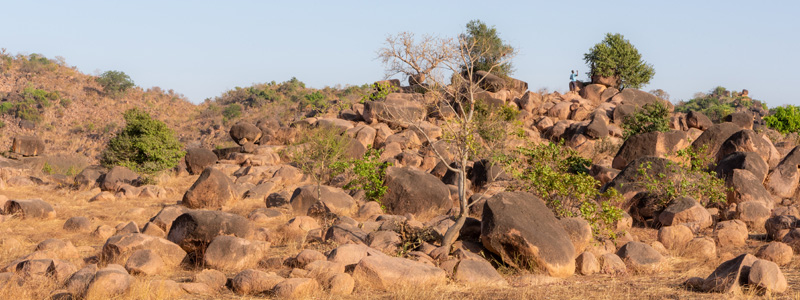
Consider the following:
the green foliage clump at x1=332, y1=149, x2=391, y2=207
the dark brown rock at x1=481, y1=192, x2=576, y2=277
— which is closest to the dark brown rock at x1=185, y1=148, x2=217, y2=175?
the green foliage clump at x1=332, y1=149, x2=391, y2=207

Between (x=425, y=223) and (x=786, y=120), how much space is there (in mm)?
24662

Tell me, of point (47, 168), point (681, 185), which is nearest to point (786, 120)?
point (681, 185)

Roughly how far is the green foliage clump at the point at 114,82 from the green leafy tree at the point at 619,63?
4172cm

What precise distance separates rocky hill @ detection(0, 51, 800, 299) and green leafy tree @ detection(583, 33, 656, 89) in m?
9.56

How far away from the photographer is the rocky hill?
8.23 meters

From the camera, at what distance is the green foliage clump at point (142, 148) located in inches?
966

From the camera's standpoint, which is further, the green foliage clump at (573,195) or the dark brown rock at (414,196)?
the dark brown rock at (414,196)

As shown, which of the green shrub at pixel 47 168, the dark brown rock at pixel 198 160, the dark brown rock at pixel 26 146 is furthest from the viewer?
the dark brown rock at pixel 26 146

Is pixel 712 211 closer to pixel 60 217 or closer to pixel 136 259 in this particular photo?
pixel 136 259

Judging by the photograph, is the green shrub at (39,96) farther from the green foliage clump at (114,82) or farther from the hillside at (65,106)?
the green foliage clump at (114,82)

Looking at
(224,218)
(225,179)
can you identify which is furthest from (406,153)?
(224,218)

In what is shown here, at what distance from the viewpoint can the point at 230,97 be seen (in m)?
61.8

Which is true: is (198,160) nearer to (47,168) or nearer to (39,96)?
(47,168)

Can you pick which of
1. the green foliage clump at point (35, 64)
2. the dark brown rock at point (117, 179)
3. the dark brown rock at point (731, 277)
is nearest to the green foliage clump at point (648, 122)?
the dark brown rock at point (731, 277)
